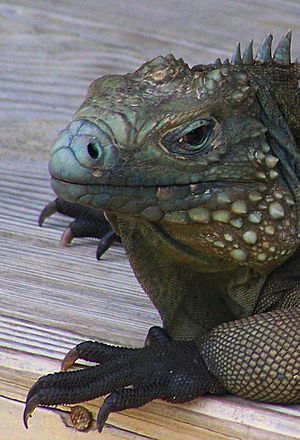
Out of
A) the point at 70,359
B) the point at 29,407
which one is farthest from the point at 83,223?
the point at 29,407

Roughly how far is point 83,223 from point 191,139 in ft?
4.54

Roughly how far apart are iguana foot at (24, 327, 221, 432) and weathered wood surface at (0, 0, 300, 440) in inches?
2.2

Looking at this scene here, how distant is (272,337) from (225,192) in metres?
0.39

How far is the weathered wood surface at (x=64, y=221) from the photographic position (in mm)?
2945

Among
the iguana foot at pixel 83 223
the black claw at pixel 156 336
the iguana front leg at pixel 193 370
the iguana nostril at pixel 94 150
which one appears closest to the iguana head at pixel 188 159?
the iguana nostril at pixel 94 150

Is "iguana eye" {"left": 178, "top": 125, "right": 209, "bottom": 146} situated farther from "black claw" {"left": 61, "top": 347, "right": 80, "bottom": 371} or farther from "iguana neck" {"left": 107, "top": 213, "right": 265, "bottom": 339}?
"black claw" {"left": 61, "top": 347, "right": 80, "bottom": 371}

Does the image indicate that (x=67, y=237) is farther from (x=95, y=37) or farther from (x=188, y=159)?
(x=95, y=37)

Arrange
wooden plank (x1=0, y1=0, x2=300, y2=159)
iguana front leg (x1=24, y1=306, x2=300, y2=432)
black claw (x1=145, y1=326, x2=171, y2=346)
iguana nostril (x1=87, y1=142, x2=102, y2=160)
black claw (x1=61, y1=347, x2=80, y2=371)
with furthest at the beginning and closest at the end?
wooden plank (x1=0, y1=0, x2=300, y2=159) → black claw (x1=145, y1=326, x2=171, y2=346) → black claw (x1=61, y1=347, x2=80, y2=371) → iguana front leg (x1=24, y1=306, x2=300, y2=432) → iguana nostril (x1=87, y1=142, x2=102, y2=160)

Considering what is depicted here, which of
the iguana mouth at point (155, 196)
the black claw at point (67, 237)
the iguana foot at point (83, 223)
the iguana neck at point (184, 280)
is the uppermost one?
the iguana mouth at point (155, 196)

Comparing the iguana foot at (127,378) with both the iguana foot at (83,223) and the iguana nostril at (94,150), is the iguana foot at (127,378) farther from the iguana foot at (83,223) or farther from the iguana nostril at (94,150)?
the iguana foot at (83,223)

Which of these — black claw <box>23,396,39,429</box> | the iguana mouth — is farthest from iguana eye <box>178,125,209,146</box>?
black claw <box>23,396,39,429</box>

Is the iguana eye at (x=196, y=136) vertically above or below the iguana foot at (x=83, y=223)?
above

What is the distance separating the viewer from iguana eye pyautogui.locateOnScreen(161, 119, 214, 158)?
2881 millimetres

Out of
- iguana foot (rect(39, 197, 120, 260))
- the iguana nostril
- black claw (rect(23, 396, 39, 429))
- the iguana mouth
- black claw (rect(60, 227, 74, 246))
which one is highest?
the iguana nostril
